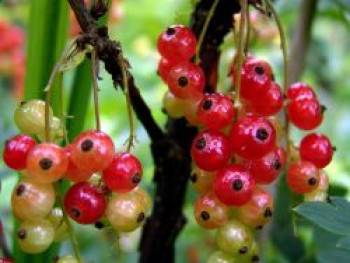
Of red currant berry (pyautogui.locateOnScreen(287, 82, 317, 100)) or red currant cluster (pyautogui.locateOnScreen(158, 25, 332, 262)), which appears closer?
red currant cluster (pyautogui.locateOnScreen(158, 25, 332, 262))

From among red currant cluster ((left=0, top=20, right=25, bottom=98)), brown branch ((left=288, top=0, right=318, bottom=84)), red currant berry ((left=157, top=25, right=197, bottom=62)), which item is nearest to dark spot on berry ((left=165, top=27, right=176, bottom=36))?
red currant berry ((left=157, top=25, right=197, bottom=62))

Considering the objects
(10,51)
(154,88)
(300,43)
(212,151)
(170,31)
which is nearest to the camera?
(212,151)

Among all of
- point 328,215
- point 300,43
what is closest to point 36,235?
point 328,215

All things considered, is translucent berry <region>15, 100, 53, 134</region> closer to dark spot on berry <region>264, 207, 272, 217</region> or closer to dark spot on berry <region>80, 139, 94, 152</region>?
dark spot on berry <region>80, 139, 94, 152</region>

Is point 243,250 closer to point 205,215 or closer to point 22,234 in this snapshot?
point 205,215

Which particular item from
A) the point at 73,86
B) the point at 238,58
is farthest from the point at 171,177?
the point at 238,58

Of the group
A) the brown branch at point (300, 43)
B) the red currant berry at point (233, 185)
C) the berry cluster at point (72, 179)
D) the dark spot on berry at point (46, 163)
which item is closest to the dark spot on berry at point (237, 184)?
the red currant berry at point (233, 185)
